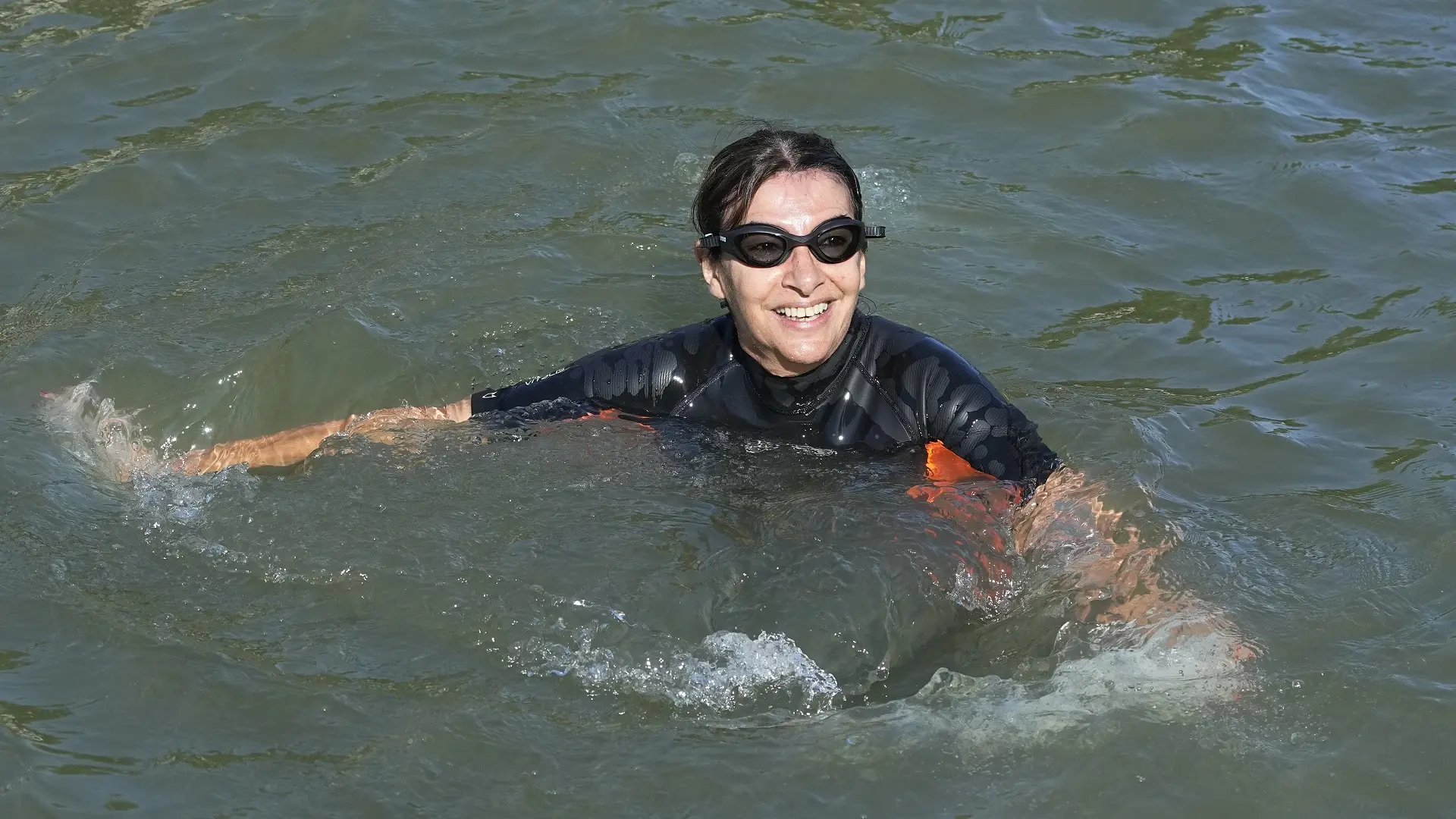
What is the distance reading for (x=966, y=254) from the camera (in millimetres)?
6660

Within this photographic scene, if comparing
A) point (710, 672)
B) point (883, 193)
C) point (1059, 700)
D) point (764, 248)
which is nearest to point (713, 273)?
point (764, 248)

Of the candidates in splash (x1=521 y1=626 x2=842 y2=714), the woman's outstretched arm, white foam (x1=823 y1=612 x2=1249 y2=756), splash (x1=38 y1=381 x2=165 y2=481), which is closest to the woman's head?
splash (x1=521 y1=626 x2=842 y2=714)

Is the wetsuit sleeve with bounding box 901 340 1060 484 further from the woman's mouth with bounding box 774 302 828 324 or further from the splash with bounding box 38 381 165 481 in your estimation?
the splash with bounding box 38 381 165 481

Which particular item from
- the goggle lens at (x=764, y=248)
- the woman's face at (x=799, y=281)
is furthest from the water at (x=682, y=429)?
the goggle lens at (x=764, y=248)

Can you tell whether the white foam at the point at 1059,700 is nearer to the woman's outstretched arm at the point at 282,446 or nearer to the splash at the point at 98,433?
the woman's outstretched arm at the point at 282,446

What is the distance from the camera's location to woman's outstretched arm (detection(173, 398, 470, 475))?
4957 mm

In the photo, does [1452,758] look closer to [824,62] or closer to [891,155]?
[891,155]

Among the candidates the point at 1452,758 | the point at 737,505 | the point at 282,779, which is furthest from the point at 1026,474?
the point at 282,779

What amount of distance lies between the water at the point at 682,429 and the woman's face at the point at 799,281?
1.55 feet

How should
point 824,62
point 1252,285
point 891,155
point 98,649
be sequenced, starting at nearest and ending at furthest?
point 98,649
point 1252,285
point 891,155
point 824,62

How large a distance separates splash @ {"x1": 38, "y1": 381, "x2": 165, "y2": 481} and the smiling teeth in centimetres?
209

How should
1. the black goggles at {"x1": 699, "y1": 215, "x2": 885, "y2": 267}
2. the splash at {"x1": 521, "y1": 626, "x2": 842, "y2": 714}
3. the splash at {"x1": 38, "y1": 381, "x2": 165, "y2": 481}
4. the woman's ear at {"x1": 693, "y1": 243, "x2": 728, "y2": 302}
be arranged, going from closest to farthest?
the splash at {"x1": 521, "y1": 626, "x2": 842, "y2": 714} → the black goggles at {"x1": 699, "y1": 215, "x2": 885, "y2": 267} → the woman's ear at {"x1": 693, "y1": 243, "x2": 728, "y2": 302} → the splash at {"x1": 38, "y1": 381, "x2": 165, "y2": 481}

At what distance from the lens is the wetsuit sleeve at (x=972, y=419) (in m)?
4.58

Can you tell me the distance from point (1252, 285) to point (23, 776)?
498 centimetres
